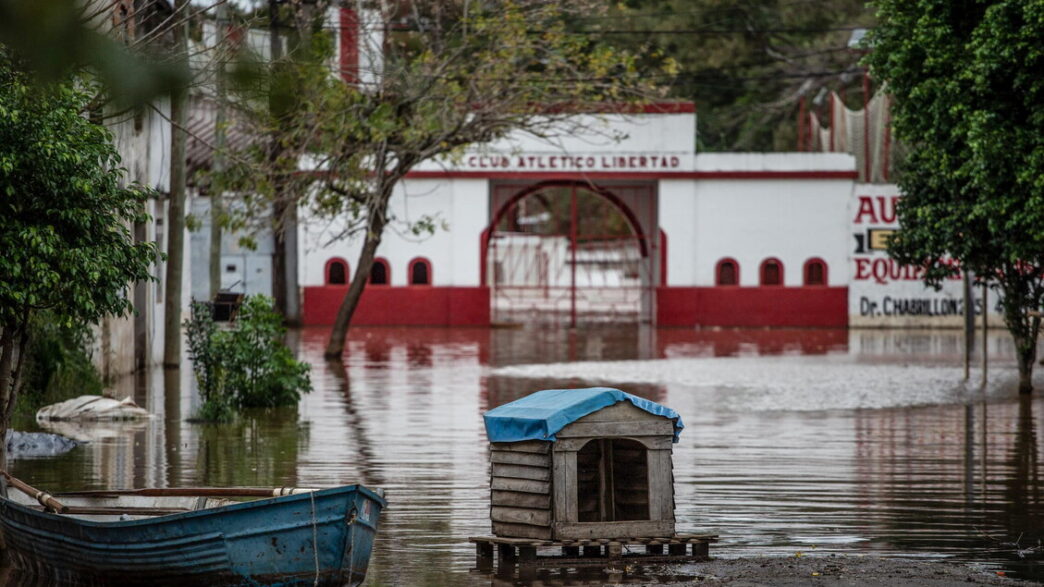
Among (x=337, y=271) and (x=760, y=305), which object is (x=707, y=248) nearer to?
(x=760, y=305)

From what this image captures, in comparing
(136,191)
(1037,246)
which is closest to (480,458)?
(136,191)

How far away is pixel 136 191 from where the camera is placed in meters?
10.6

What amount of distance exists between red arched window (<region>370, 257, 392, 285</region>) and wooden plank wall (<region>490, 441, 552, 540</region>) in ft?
107

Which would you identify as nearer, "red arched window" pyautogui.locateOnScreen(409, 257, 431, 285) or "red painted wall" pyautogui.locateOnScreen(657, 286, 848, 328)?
"red painted wall" pyautogui.locateOnScreen(657, 286, 848, 328)

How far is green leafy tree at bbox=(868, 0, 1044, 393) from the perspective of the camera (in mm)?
18859

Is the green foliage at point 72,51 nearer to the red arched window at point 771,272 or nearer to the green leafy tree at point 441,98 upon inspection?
the green leafy tree at point 441,98

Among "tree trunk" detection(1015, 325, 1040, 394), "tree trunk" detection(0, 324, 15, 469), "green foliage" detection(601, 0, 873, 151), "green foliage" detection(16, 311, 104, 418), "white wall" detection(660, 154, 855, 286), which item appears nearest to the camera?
"tree trunk" detection(0, 324, 15, 469)

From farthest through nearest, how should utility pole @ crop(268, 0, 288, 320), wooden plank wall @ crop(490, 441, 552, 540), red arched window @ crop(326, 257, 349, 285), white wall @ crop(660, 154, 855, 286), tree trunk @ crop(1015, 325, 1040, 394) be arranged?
white wall @ crop(660, 154, 855, 286) < red arched window @ crop(326, 257, 349, 285) < tree trunk @ crop(1015, 325, 1040, 394) < wooden plank wall @ crop(490, 441, 552, 540) < utility pole @ crop(268, 0, 288, 320)

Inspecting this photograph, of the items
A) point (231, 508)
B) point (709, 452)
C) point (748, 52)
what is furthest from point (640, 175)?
point (231, 508)

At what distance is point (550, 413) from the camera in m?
9.17

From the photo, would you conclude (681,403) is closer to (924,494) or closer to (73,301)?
(924,494)

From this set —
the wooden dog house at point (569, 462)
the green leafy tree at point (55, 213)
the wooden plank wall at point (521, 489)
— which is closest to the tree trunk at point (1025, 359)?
the wooden dog house at point (569, 462)

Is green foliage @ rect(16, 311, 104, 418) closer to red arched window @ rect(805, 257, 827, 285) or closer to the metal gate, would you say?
the metal gate

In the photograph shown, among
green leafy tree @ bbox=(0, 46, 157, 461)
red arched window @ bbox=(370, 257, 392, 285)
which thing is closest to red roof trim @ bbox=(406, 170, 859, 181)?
red arched window @ bbox=(370, 257, 392, 285)
